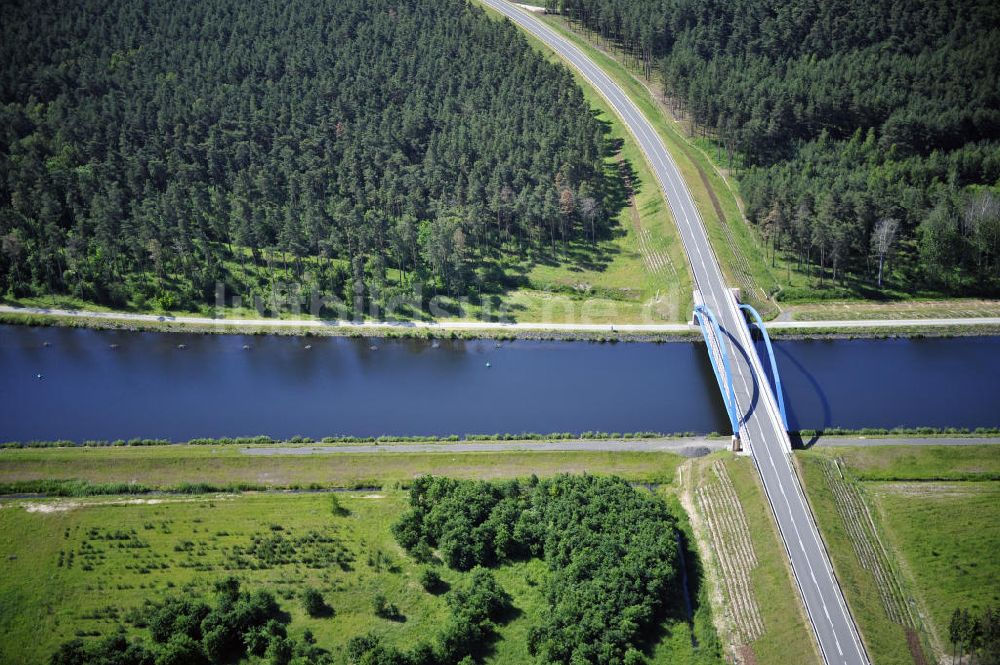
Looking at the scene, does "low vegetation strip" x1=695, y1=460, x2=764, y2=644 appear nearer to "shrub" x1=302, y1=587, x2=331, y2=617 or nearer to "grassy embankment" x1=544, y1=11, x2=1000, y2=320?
"shrub" x1=302, y1=587, x2=331, y2=617

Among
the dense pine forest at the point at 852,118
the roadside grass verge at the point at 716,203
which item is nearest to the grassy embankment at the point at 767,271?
the roadside grass verge at the point at 716,203

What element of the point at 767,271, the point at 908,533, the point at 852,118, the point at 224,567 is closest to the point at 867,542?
the point at 908,533

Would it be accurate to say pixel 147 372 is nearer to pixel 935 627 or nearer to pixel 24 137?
pixel 24 137

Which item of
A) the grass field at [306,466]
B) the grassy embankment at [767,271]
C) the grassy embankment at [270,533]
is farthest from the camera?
the grassy embankment at [767,271]

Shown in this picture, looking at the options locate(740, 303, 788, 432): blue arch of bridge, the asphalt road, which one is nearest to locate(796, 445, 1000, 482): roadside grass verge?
the asphalt road

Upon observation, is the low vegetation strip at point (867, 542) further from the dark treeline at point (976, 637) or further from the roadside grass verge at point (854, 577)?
the dark treeline at point (976, 637)

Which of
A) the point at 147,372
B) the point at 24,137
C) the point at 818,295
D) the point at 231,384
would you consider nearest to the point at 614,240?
the point at 818,295
